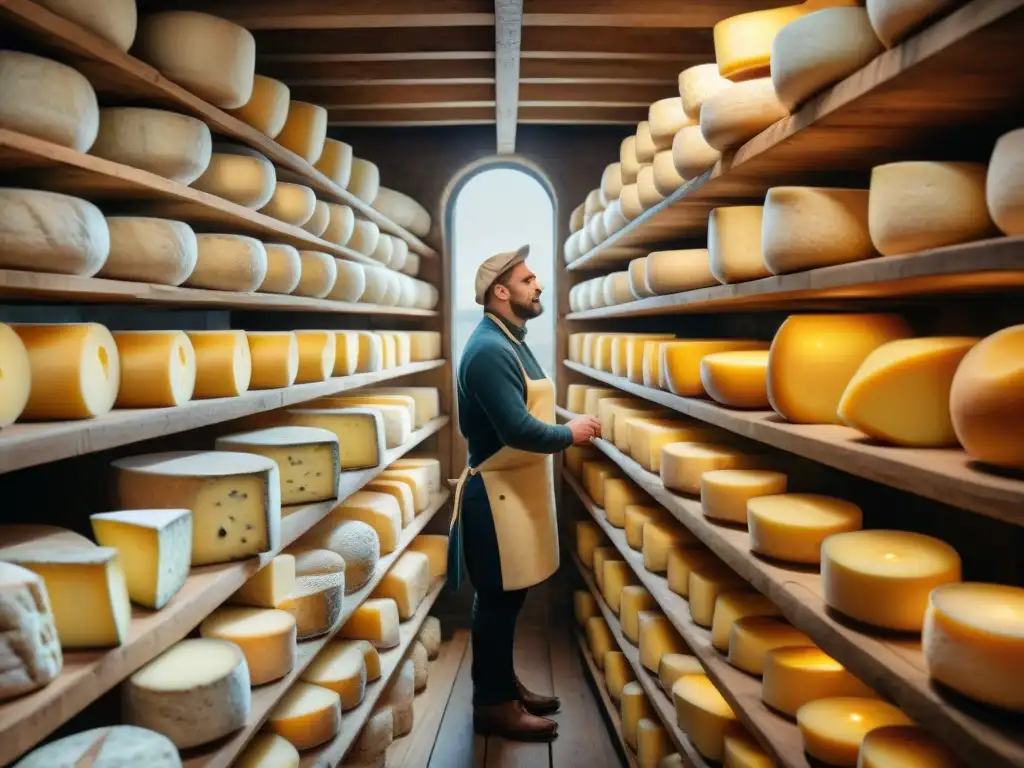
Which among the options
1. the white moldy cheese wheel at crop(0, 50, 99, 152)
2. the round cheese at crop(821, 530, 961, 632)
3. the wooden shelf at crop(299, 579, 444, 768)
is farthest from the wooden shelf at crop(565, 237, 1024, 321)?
the wooden shelf at crop(299, 579, 444, 768)

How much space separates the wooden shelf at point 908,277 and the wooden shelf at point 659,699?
1.12m

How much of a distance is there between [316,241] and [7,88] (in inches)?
52.9

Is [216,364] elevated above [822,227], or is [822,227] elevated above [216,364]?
[822,227]

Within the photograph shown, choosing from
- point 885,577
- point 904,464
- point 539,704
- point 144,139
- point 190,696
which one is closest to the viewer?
point 904,464

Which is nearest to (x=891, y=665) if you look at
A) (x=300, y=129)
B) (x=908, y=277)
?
(x=908, y=277)

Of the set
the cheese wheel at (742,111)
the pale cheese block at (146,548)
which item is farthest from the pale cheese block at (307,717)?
the cheese wheel at (742,111)

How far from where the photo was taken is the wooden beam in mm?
2495

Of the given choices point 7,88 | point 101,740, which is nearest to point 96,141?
point 7,88

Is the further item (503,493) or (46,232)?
(503,493)

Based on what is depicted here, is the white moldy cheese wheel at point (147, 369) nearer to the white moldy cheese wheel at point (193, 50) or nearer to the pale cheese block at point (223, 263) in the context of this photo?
the pale cheese block at point (223, 263)

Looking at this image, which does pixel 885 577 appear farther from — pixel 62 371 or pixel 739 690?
pixel 62 371

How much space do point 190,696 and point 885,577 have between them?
125 centimetres

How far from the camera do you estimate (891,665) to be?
1.09 m

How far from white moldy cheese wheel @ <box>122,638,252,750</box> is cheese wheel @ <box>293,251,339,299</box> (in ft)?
4.22
